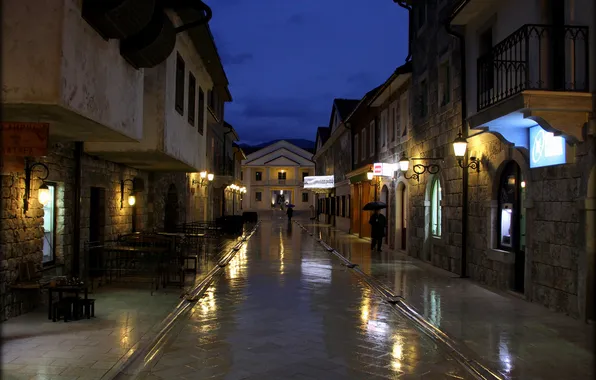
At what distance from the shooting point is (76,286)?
7938 mm

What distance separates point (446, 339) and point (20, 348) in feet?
17.9

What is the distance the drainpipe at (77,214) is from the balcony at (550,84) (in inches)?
309

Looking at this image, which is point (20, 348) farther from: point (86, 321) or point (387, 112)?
point (387, 112)

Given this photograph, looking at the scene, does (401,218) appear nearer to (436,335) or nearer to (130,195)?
(130,195)

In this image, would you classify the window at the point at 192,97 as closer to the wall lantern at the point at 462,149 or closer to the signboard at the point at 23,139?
the wall lantern at the point at 462,149

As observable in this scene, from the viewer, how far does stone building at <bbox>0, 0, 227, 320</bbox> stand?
582 cm

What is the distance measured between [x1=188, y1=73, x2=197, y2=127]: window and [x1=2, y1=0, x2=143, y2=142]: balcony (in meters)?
6.30

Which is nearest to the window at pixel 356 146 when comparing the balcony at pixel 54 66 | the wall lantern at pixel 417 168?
the wall lantern at pixel 417 168

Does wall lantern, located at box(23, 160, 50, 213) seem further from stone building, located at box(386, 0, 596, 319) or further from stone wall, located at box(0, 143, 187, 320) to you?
stone building, located at box(386, 0, 596, 319)

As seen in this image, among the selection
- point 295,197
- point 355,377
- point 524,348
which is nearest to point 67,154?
point 355,377

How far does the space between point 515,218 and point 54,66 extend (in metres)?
8.91

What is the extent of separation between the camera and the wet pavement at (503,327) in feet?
19.6

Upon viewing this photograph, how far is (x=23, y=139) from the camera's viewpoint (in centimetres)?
636

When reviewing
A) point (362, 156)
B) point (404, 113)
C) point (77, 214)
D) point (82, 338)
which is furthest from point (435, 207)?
point (362, 156)
